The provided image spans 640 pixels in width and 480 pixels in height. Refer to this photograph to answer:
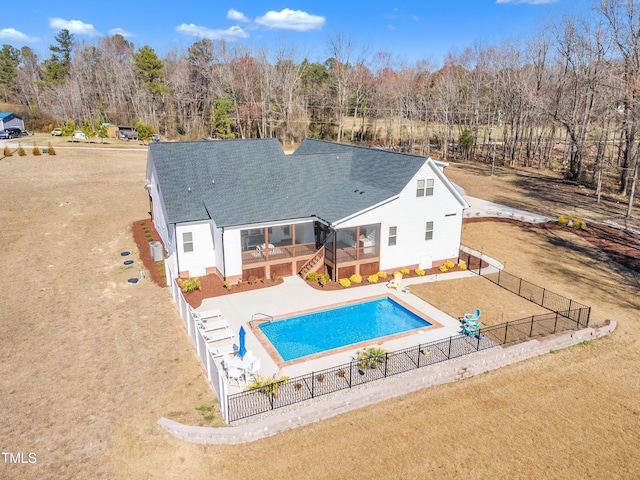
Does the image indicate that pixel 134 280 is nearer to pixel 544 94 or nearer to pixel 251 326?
pixel 251 326

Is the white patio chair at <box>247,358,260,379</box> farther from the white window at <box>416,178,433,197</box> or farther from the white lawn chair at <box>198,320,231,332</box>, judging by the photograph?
the white window at <box>416,178,433,197</box>

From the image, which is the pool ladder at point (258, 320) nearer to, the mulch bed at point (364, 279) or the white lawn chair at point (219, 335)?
the white lawn chair at point (219, 335)

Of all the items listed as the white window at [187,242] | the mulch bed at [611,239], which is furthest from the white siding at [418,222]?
the mulch bed at [611,239]

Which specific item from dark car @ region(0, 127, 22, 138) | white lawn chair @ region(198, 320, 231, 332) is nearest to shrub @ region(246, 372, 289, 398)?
white lawn chair @ region(198, 320, 231, 332)

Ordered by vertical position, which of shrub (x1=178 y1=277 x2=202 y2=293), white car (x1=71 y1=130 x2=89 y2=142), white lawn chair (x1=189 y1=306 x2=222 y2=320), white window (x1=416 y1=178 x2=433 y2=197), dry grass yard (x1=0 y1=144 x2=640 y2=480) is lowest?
dry grass yard (x1=0 y1=144 x2=640 y2=480)

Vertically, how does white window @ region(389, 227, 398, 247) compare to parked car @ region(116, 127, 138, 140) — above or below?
below

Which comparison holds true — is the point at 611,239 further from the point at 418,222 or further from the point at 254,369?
the point at 254,369

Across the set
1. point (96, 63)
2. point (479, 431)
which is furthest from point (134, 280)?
point (96, 63)

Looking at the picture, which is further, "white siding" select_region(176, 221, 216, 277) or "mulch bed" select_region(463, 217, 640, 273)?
"mulch bed" select_region(463, 217, 640, 273)
